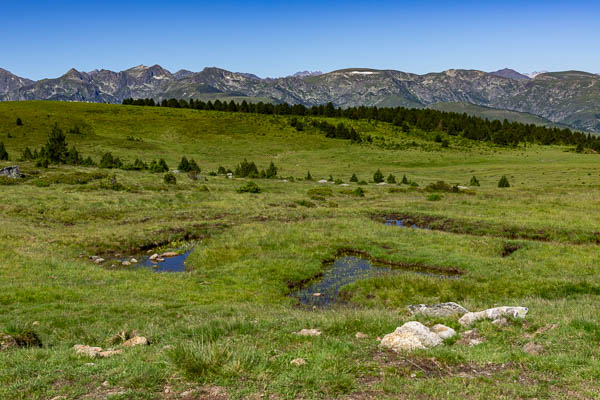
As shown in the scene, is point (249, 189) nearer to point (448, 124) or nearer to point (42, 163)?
point (42, 163)

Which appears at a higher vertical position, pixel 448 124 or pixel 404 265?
pixel 448 124

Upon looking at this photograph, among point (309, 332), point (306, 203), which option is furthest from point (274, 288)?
point (306, 203)

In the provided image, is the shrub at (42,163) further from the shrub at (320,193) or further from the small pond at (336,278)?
the small pond at (336,278)

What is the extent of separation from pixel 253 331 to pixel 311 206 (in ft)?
105

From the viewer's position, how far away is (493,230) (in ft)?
100

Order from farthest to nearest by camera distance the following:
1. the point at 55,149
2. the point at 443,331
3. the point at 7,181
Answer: the point at 55,149, the point at 7,181, the point at 443,331

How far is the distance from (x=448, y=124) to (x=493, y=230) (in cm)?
12167

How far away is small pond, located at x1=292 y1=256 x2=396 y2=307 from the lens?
19.5 meters

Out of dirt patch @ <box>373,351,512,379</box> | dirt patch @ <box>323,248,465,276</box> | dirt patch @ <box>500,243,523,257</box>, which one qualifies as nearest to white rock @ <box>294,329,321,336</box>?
dirt patch @ <box>373,351,512,379</box>

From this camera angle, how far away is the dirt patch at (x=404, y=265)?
74.3ft

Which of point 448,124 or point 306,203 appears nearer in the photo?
point 306,203

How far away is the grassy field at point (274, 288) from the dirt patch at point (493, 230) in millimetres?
174

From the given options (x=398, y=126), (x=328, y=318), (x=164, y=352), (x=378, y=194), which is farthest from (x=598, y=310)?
(x=398, y=126)

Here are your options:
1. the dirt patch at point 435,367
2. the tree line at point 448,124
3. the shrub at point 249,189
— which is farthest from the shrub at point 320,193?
the tree line at point 448,124
